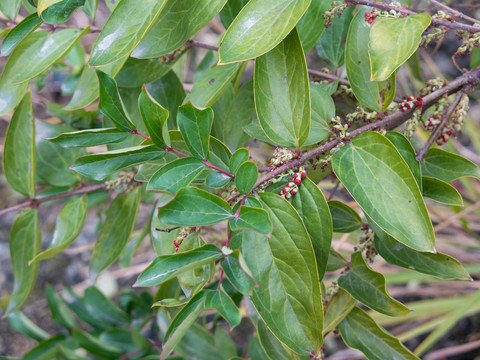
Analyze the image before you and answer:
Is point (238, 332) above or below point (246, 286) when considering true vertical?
below

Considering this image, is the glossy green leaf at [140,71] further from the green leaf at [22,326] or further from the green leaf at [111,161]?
the green leaf at [22,326]

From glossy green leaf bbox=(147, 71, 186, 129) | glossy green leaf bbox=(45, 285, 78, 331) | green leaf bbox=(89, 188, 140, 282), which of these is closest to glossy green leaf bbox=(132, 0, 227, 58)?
glossy green leaf bbox=(147, 71, 186, 129)

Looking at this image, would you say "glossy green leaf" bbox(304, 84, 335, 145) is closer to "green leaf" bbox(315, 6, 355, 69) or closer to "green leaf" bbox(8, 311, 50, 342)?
"green leaf" bbox(315, 6, 355, 69)

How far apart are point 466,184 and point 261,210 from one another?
1502mm

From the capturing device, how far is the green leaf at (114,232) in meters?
0.77

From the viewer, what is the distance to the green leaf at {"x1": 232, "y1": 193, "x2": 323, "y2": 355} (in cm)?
52

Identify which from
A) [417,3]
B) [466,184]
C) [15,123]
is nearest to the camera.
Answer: [15,123]

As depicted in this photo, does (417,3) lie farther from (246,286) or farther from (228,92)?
(246,286)

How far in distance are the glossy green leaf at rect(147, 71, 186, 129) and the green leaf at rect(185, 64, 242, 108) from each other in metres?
0.14

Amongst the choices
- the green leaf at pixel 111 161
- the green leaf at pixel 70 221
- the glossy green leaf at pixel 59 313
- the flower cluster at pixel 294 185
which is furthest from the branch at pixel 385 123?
the glossy green leaf at pixel 59 313

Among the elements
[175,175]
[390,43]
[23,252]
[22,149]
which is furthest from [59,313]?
[390,43]

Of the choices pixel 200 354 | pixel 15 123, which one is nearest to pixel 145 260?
pixel 200 354

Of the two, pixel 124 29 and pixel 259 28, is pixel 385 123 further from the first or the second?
pixel 124 29

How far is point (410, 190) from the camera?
501 millimetres
